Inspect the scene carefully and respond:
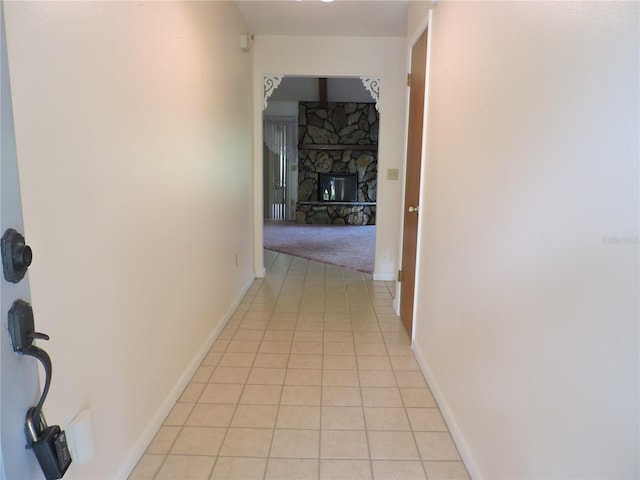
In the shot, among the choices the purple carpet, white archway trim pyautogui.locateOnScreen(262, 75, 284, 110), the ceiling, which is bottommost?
the purple carpet

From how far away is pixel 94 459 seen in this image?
1.38 metres

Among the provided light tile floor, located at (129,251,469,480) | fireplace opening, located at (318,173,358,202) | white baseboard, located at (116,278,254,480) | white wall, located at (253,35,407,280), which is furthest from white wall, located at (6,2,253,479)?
fireplace opening, located at (318,173,358,202)

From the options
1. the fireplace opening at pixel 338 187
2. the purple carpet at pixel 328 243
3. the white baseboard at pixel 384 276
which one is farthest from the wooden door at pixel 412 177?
the fireplace opening at pixel 338 187

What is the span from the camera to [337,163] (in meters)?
9.47

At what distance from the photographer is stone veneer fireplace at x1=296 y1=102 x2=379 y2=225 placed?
9.20 m

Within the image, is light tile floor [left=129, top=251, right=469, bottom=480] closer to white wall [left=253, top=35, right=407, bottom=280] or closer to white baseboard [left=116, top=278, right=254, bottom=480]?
white baseboard [left=116, top=278, right=254, bottom=480]

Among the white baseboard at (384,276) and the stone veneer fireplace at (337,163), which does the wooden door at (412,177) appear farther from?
the stone veneer fireplace at (337,163)

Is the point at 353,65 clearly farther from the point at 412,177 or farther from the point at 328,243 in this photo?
the point at 328,243

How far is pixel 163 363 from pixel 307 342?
3.62 ft

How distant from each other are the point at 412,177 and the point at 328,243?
3931 mm

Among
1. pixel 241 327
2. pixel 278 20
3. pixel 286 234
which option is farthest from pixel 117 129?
pixel 286 234

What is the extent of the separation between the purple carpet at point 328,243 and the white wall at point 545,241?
3.30 meters

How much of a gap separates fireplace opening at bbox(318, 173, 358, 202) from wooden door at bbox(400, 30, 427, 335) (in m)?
6.27

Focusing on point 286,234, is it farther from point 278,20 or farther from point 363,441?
point 363,441
